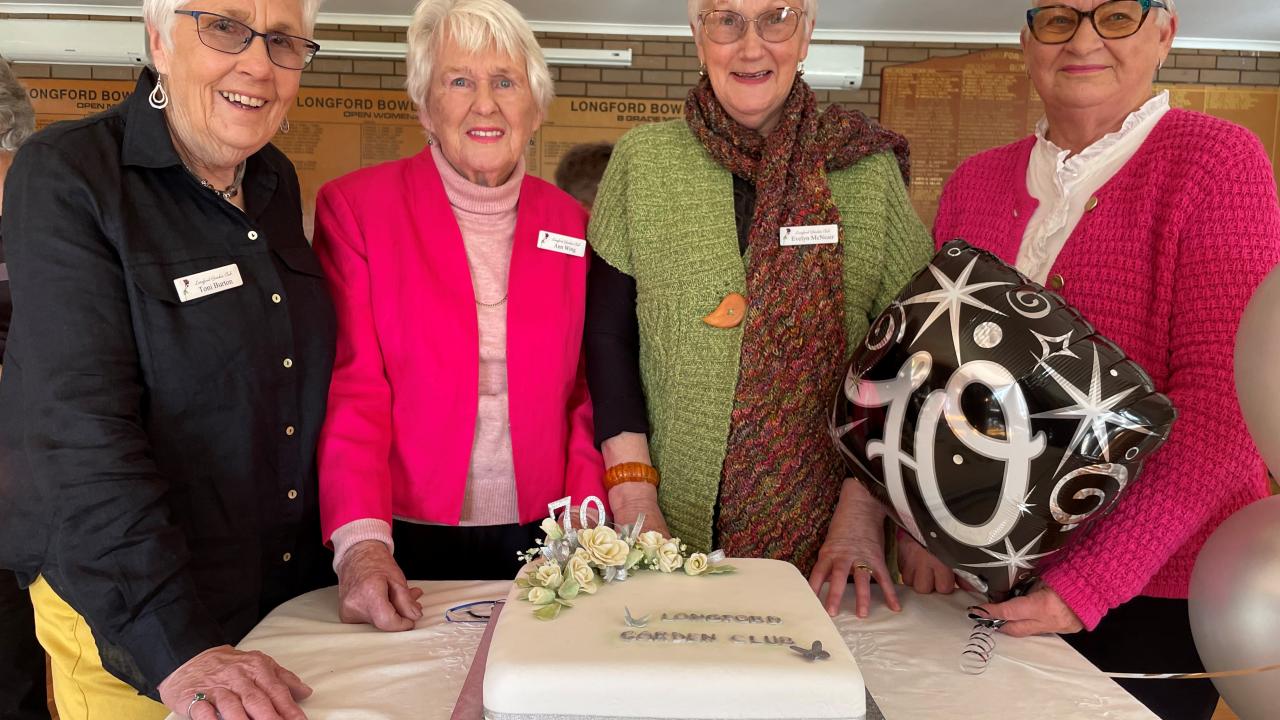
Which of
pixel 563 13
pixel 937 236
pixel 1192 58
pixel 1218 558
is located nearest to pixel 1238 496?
pixel 1218 558

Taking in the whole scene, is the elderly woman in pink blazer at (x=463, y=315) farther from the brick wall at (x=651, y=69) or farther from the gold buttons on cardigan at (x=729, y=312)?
the brick wall at (x=651, y=69)

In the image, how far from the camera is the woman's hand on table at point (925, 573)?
1498 millimetres

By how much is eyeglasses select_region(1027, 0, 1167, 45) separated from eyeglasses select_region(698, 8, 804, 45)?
0.43 meters

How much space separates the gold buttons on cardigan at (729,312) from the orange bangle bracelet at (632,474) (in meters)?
0.30

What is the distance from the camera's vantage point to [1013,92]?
272 inches

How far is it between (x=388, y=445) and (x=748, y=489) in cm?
66

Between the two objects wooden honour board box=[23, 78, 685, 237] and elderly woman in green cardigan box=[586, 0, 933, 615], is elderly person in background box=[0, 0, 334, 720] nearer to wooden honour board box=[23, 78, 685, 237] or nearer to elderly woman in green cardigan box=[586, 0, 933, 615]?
elderly woman in green cardigan box=[586, 0, 933, 615]

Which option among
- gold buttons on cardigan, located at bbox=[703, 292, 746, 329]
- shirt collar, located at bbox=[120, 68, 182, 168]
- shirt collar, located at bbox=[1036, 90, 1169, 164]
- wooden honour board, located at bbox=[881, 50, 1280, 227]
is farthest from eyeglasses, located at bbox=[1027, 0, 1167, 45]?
wooden honour board, located at bbox=[881, 50, 1280, 227]

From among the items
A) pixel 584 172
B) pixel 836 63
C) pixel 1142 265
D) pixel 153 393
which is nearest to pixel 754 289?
pixel 1142 265

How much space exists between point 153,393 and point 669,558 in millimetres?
791

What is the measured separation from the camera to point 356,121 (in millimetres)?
6746

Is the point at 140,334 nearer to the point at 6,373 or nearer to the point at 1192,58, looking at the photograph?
the point at 6,373

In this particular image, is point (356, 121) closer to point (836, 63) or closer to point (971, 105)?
point (836, 63)

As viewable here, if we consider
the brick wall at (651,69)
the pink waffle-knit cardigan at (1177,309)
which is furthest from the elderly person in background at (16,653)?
the brick wall at (651,69)
